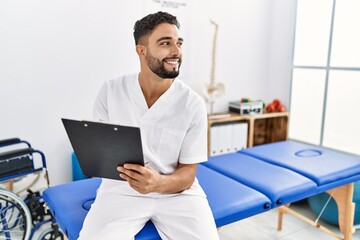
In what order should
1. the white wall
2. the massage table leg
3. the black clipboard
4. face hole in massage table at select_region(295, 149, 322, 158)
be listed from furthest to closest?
the white wall < face hole in massage table at select_region(295, 149, 322, 158) < the massage table leg < the black clipboard

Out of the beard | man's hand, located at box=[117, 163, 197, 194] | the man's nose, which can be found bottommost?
man's hand, located at box=[117, 163, 197, 194]

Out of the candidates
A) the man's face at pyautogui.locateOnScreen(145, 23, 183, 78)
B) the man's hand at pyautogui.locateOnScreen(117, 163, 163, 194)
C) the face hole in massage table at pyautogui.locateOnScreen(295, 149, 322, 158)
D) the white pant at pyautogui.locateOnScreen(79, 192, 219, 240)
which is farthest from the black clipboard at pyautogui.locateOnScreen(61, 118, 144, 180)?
the face hole in massage table at pyautogui.locateOnScreen(295, 149, 322, 158)

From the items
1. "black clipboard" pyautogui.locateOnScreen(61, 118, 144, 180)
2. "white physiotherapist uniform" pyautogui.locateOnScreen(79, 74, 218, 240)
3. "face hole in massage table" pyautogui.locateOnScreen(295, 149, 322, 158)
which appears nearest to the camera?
"black clipboard" pyautogui.locateOnScreen(61, 118, 144, 180)

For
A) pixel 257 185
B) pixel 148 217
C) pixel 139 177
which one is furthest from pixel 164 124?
pixel 257 185

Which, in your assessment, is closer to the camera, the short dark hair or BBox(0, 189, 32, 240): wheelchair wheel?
the short dark hair

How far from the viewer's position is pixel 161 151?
141 cm

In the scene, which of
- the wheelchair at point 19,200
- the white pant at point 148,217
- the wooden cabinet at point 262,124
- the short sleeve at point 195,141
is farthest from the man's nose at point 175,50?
the wooden cabinet at point 262,124

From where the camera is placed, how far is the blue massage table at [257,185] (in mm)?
1433

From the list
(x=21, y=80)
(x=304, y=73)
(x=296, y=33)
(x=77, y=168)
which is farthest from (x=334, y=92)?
(x=21, y=80)

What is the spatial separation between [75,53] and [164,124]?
1342 mm

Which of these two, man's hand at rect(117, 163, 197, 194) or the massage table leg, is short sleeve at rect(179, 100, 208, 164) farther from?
the massage table leg

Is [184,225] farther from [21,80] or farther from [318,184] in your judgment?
[21,80]

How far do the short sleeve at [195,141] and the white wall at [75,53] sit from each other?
1.36 m

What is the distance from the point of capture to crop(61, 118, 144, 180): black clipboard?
3.70 feet
